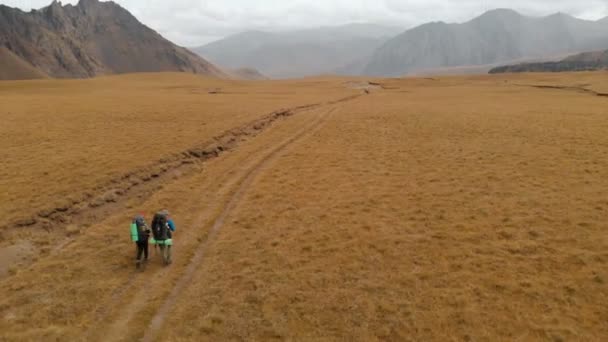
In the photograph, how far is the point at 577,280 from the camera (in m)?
15.9

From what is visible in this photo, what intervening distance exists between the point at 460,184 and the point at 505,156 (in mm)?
8916

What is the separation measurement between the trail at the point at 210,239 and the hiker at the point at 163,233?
1147 mm

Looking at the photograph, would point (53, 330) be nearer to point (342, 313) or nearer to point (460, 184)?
point (342, 313)

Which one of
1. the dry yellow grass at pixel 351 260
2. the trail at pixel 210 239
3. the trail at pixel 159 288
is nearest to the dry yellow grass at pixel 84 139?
the dry yellow grass at pixel 351 260

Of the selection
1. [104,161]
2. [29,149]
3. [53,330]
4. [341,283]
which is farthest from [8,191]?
[341,283]

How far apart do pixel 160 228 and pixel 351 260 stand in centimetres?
875

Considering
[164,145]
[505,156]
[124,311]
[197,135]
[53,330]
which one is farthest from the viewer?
[197,135]

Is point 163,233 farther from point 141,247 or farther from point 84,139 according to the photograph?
point 84,139

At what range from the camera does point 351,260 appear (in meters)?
17.8

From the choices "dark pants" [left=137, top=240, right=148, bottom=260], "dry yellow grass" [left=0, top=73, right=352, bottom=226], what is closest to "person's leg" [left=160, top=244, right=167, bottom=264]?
"dark pants" [left=137, top=240, right=148, bottom=260]

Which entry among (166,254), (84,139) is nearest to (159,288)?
(166,254)

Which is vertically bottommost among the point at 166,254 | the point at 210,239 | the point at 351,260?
the point at 351,260

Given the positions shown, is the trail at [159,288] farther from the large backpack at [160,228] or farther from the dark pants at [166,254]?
the large backpack at [160,228]

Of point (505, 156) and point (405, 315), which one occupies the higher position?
point (505, 156)
